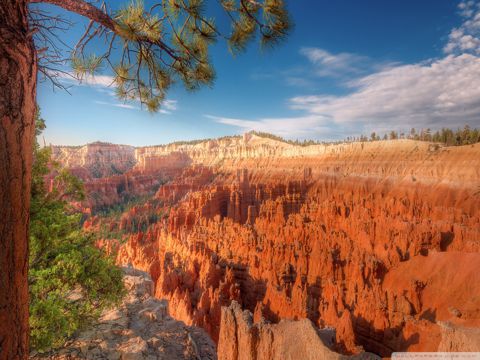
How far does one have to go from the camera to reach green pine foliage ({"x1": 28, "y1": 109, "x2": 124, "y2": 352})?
3.10 m

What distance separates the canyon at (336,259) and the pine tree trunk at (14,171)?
322cm

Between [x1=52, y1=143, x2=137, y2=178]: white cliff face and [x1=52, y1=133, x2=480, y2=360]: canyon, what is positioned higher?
[x1=52, y1=143, x2=137, y2=178]: white cliff face

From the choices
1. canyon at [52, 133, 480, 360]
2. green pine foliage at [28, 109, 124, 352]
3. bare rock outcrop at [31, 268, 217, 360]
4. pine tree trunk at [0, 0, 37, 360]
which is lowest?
canyon at [52, 133, 480, 360]

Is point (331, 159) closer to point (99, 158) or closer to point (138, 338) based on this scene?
point (138, 338)

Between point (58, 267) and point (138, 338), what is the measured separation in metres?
2.83

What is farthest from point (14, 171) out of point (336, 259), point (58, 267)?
point (336, 259)

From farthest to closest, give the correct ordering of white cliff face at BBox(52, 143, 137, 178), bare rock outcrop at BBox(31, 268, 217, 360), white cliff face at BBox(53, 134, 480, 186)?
white cliff face at BBox(52, 143, 137, 178)
white cliff face at BBox(53, 134, 480, 186)
bare rock outcrop at BBox(31, 268, 217, 360)

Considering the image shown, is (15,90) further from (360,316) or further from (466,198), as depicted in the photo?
(466,198)

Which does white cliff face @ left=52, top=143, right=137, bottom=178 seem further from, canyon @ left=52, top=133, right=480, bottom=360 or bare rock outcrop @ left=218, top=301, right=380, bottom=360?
bare rock outcrop @ left=218, top=301, right=380, bottom=360

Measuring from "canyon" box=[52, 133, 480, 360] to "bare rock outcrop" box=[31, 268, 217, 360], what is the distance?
928 mm

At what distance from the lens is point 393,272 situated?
16516 millimetres

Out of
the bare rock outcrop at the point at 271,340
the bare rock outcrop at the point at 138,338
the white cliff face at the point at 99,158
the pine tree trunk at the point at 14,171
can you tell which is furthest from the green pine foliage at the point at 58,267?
the white cliff face at the point at 99,158

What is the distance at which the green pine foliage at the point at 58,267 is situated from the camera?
3.10 m

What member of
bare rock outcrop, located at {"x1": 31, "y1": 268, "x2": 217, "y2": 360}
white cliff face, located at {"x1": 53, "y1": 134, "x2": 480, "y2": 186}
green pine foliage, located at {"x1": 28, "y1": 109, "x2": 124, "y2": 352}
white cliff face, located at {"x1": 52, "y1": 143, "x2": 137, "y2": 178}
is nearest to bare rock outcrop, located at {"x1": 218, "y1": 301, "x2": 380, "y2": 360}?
bare rock outcrop, located at {"x1": 31, "y1": 268, "x2": 217, "y2": 360}
